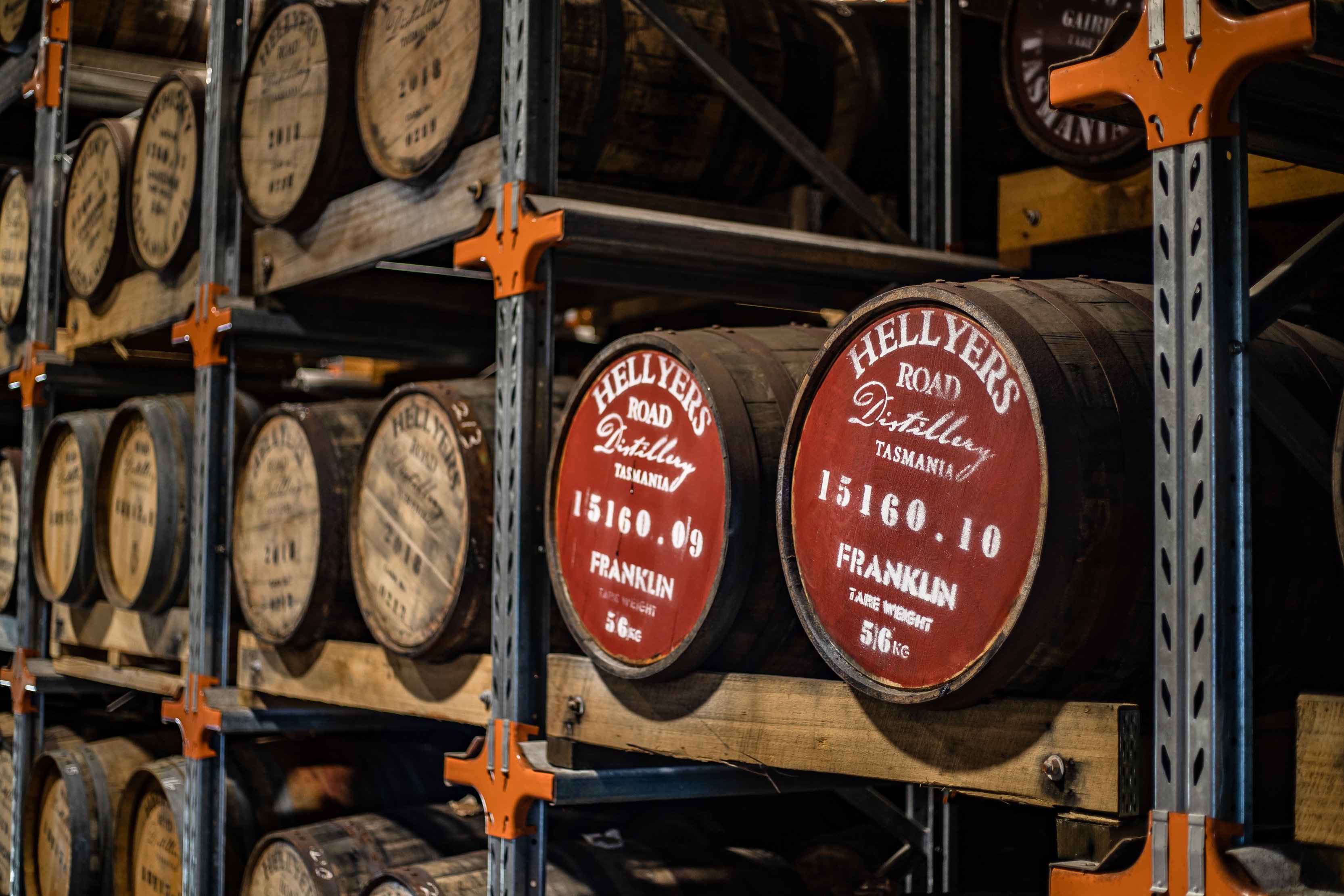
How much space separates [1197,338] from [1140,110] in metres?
0.34

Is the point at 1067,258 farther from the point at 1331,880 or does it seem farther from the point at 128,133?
the point at 128,133

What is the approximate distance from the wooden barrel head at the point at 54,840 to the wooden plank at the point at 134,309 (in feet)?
5.52

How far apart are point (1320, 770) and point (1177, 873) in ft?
0.72

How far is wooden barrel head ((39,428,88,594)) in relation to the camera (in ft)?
17.9

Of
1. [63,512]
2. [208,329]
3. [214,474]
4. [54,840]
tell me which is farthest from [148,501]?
[54,840]

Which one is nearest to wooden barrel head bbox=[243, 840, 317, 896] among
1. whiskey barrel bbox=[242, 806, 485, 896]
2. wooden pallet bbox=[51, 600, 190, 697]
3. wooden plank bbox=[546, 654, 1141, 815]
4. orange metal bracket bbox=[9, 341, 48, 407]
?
whiskey barrel bbox=[242, 806, 485, 896]

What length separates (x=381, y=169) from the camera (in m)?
3.68

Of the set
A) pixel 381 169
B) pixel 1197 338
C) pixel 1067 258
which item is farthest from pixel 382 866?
pixel 1197 338

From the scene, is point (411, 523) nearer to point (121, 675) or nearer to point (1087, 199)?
point (1087, 199)

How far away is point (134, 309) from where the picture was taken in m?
5.34

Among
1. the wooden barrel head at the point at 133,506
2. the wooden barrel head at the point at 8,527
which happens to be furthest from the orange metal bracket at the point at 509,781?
the wooden barrel head at the point at 8,527

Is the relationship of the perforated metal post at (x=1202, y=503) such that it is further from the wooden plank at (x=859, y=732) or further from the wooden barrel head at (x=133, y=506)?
the wooden barrel head at (x=133, y=506)

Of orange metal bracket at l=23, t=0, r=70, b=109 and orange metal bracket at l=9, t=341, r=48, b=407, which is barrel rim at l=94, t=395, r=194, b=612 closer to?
orange metal bracket at l=9, t=341, r=48, b=407

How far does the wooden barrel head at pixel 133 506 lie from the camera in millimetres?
4969
